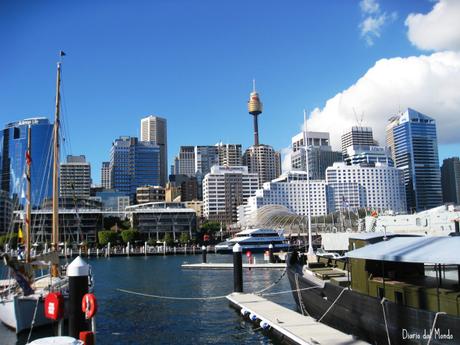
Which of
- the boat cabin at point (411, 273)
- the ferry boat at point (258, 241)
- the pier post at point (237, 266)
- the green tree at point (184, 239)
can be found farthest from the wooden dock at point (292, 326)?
the green tree at point (184, 239)

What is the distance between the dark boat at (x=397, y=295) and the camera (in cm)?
1884

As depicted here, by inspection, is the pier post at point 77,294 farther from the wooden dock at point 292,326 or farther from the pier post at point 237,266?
the pier post at point 237,266

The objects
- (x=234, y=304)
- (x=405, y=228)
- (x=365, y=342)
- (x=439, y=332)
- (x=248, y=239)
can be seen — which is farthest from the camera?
(x=248, y=239)

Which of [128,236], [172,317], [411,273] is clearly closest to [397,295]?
[411,273]

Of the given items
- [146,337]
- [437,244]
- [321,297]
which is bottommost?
[146,337]

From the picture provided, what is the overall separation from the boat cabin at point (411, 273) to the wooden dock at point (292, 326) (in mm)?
2865

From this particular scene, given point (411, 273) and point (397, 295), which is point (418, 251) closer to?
point (397, 295)

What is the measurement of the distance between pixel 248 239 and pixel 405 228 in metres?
78.9

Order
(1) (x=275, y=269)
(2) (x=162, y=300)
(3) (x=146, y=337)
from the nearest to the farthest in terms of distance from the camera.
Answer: (3) (x=146, y=337)
(2) (x=162, y=300)
(1) (x=275, y=269)

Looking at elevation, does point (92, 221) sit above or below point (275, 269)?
above

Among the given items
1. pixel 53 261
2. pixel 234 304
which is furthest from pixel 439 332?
pixel 53 261

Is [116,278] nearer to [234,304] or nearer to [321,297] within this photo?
[234,304]

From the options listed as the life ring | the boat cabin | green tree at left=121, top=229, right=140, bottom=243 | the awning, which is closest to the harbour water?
the boat cabin

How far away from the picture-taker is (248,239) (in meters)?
173
